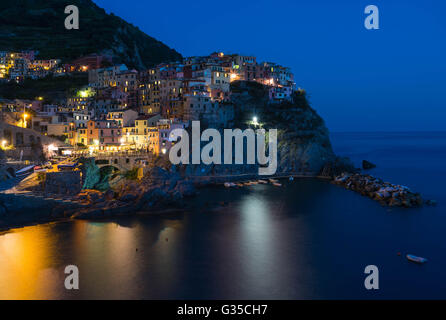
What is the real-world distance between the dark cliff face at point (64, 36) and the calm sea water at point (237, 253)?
53969 mm

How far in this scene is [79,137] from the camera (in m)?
41.8

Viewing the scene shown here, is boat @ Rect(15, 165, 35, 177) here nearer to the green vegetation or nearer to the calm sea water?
the calm sea water

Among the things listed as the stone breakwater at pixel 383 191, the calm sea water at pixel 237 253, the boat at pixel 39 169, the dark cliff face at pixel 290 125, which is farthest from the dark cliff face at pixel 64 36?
the calm sea water at pixel 237 253

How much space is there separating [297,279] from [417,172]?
4279 cm

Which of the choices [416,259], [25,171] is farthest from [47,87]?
[416,259]

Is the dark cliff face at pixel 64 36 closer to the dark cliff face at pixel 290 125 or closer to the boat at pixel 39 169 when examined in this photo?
the dark cliff face at pixel 290 125

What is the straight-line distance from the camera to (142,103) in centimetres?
5288

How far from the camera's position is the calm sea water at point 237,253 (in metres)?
17.2

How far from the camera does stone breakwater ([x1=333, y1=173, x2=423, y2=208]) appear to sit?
32125mm

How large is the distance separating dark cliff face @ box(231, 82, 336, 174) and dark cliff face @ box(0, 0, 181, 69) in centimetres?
3230


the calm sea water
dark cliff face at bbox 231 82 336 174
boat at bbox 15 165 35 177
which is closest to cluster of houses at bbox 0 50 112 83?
dark cliff face at bbox 231 82 336 174

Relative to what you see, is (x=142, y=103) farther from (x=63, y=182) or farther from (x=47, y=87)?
(x=63, y=182)

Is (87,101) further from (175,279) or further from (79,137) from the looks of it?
(175,279)

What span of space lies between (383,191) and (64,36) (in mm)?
75425
